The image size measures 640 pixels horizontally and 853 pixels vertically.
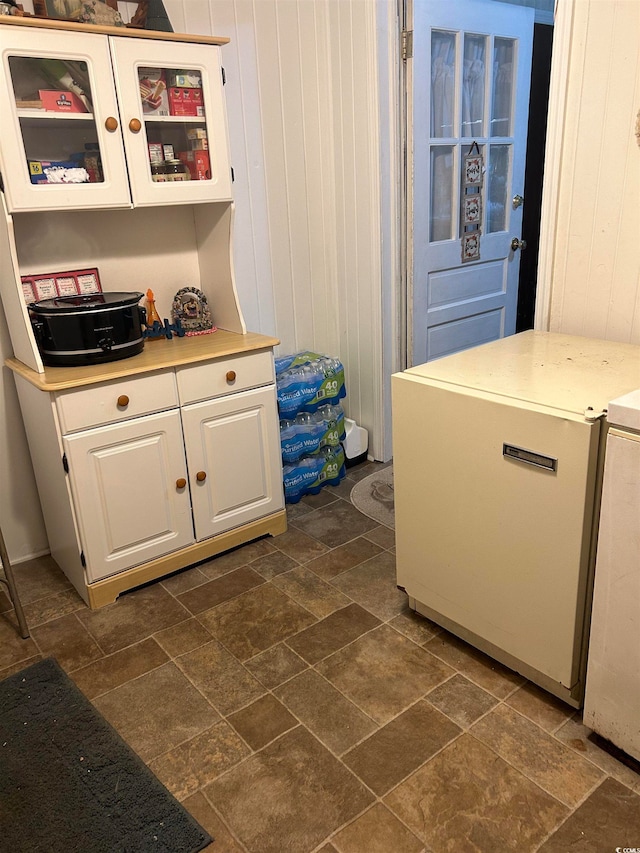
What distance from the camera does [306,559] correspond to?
254 cm

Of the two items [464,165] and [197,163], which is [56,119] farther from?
[464,165]

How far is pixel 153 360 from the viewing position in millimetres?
2271

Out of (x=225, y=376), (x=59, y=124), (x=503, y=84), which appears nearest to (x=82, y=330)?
(x=225, y=376)

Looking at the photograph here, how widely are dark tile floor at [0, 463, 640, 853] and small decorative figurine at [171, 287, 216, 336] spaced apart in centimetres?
94

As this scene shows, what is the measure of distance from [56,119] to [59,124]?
0.09 ft

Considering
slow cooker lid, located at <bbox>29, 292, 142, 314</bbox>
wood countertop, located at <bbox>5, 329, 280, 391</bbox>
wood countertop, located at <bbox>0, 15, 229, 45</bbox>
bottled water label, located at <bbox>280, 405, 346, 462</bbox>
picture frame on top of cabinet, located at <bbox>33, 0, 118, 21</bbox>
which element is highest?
picture frame on top of cabinet, located at <bbox>33, 0, 118, 21</bbox>

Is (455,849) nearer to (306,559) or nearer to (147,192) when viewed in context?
(306,559)

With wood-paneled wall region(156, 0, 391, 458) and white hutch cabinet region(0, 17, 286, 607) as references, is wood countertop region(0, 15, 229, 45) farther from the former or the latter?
wood-paneled wall region(156, 0, 391, 458)

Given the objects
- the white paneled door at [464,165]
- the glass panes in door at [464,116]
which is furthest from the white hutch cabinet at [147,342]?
the glass panes in door at [464,116]

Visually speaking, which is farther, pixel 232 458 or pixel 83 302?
pixel 232 458

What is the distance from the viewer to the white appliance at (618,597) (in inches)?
56.1

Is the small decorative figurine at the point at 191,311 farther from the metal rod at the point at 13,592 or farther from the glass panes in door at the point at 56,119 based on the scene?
the metal rod at the point at 13,592

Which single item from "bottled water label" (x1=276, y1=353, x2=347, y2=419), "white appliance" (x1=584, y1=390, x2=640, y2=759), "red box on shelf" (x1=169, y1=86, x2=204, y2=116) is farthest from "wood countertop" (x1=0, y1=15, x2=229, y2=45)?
"white appliance" (x1=584, y1=390, x2=640, y2=759)

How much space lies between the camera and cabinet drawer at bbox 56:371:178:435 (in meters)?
2.09
